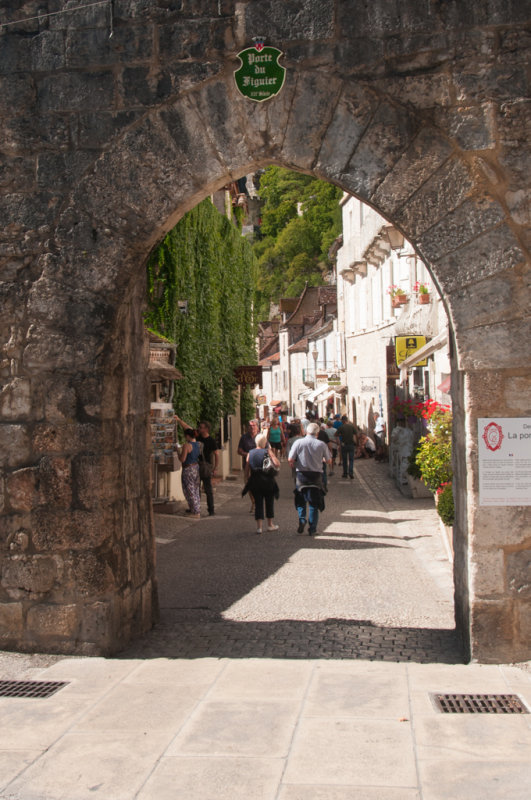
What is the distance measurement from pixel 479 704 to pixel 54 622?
2649mm

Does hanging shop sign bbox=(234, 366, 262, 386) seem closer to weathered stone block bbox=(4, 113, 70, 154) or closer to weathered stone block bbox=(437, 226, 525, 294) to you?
weathered stone block bbox=(4, 113, 70, 154)

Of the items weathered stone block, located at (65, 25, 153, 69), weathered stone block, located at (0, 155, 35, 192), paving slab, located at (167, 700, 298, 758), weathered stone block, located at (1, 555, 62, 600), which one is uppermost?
weathered stone block, located at (65, 25, 153, 69)

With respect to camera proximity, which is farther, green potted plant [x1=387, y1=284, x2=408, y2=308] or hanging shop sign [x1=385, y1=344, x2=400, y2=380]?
hanging shop sign [x1=385, y1=344, x2=400, y2=380]

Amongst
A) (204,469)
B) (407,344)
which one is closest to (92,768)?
(204,469)

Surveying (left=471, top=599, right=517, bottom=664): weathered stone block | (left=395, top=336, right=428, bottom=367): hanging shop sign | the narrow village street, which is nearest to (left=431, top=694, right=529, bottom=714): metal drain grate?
the narrow village street

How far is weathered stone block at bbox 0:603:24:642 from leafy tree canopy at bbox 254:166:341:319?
5836cm

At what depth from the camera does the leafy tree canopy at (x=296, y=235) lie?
6612 centimetres

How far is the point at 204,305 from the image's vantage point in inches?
663

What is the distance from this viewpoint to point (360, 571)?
345 inches

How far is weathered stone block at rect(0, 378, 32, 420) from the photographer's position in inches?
220

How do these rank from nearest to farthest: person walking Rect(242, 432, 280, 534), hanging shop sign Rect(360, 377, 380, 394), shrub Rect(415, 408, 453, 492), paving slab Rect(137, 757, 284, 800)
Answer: paving slab Rect(137, 757, 284, 800), shrub Rect(415, 408, 453, 492), person walking Rect(242, 432, 280, 534), hanging shop sign Rect(360, 377, 380, 394)

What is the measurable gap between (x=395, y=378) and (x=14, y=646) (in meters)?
20.1

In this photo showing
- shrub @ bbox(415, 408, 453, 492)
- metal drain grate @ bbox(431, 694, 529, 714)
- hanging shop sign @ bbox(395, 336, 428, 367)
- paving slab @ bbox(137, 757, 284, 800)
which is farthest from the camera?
hanging shop sign @ bbox(395, 336, 428, 367)

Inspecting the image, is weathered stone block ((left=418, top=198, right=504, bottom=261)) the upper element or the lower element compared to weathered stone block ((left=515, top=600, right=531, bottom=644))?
upper
